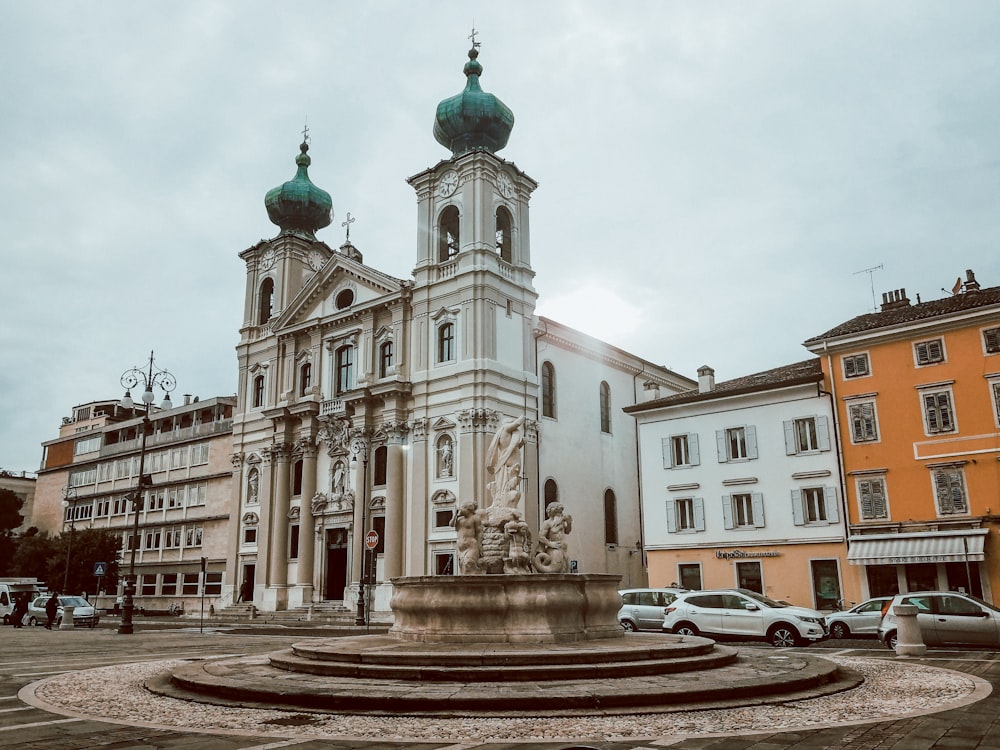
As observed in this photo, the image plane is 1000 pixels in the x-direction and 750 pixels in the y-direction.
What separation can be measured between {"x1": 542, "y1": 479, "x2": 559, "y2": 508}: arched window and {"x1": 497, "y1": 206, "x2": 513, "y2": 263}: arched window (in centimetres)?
1182

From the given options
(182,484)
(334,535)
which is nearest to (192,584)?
(182,484)

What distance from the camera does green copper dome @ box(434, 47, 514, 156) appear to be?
4381cm

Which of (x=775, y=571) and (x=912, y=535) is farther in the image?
(x=775, y=571)

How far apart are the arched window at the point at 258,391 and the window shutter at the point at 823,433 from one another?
105 ft

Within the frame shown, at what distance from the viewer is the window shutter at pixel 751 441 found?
33.3m

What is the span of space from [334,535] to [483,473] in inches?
377

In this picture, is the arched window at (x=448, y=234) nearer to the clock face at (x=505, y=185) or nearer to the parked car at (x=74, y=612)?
the clock face at (x=505, y=185)

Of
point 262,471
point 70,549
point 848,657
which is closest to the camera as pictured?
point 848,657

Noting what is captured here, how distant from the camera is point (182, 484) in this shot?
57.7 metres

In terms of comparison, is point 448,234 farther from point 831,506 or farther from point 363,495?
point 831,506

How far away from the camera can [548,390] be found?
4391 cm

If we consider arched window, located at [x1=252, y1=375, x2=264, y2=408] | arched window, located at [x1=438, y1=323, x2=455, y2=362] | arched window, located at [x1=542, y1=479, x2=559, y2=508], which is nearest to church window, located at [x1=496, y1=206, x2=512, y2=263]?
arched window, located at [x1=438, y1=323, x2=455, y2=362]

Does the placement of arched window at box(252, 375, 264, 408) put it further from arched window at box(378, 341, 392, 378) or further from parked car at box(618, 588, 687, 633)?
parked car at box(618, 588, 687, 633)

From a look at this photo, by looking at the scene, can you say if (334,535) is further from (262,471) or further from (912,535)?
(912,535)
